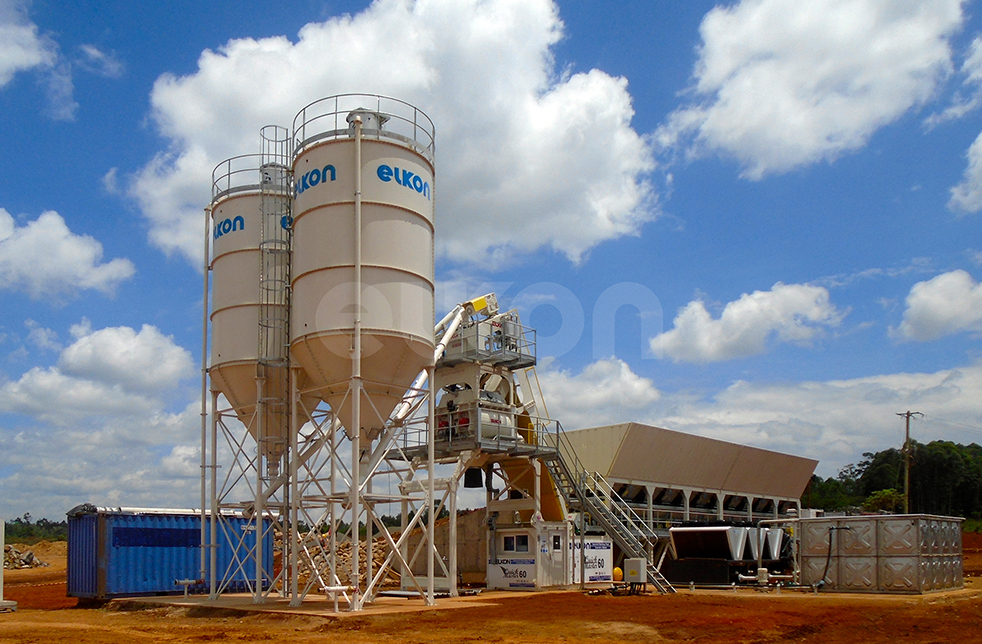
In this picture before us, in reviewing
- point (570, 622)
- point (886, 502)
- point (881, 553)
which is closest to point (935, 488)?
point (886, 502)

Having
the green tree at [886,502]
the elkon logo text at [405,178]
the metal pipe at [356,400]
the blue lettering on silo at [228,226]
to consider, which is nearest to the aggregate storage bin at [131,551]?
the metal pipe at [356,400]

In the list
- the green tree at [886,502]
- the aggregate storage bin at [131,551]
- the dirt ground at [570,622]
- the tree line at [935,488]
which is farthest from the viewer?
the tree line at [935,488]

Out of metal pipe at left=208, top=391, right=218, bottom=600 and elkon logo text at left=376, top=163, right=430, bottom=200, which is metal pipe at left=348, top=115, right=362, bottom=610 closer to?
elkon logo text at left=376, top=163, right=430, bottom=200

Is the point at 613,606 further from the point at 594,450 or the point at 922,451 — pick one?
the point at 922,451

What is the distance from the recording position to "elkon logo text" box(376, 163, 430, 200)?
22719 mm

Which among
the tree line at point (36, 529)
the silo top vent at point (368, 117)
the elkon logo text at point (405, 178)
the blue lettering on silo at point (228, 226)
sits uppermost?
the silo top vent at point (368, 117)

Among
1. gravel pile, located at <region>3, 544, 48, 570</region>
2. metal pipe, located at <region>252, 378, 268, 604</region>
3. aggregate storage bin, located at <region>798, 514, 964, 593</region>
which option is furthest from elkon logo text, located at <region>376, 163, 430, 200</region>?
gravel pile, located at <region>3, 544, 48, 570</region>

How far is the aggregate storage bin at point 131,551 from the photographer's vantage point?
27.4 metres

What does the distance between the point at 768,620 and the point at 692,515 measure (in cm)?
2362

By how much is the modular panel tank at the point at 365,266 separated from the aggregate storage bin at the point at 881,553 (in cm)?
1575

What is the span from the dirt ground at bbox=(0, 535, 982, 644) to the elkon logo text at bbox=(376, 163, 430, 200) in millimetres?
11178

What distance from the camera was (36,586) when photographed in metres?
41.7

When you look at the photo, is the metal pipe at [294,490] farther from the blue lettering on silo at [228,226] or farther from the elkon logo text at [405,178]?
the elkon logo text at [405,178]

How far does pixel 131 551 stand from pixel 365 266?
13758 millimetres
